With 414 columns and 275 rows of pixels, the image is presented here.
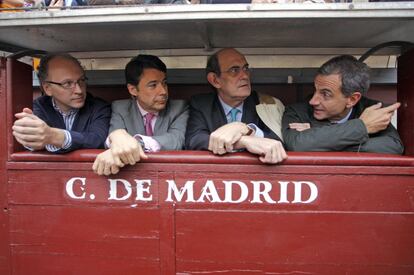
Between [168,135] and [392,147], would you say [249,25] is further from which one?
[392,147]

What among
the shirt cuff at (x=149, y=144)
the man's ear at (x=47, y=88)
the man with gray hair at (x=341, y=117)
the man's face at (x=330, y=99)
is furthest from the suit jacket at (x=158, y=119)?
the man's face at (x=330, y=99)

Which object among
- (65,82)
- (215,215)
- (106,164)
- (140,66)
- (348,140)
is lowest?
(215,215)

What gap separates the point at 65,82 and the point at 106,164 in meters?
0.78

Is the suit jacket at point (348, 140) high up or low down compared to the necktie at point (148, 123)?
down

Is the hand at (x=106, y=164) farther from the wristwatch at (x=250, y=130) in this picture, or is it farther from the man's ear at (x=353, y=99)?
the man's ear at (x=353, y=99)

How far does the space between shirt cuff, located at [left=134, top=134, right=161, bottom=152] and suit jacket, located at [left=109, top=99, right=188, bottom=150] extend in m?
0.15

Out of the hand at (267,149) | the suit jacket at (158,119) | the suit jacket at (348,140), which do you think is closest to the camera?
the hand at (267,149)

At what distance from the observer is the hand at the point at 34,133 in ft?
4.99

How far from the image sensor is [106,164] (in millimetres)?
1520

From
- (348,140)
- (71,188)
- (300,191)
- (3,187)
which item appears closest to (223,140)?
(300,191)

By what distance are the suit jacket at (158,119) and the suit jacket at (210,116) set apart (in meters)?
0.05

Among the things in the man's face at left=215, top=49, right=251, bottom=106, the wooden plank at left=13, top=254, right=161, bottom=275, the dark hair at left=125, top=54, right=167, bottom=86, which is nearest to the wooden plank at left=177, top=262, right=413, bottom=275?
the wooden plank at left=13, top=254, right=161, bottom=275

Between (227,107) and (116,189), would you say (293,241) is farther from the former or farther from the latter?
(227,107)

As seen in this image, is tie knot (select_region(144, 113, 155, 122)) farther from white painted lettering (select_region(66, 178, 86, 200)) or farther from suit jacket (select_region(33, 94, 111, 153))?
white painted lettering (select_region(66, 178, 86, 200))
